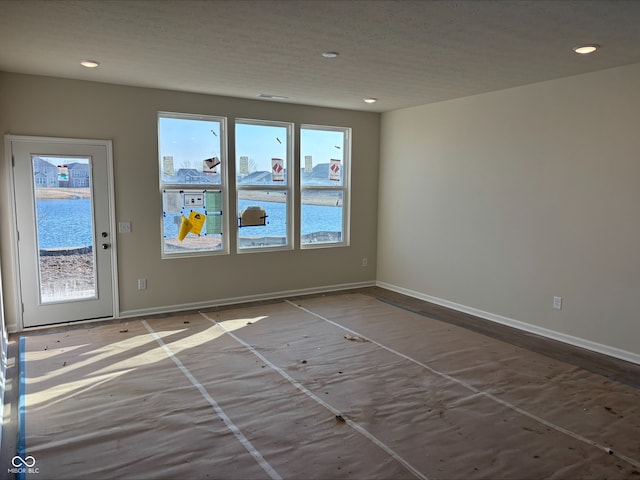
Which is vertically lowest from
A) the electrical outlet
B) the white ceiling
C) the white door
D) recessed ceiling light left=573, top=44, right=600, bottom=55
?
the electrical outlet

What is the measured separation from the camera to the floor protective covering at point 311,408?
266cm

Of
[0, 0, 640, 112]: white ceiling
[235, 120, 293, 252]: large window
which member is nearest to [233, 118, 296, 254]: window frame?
[235, 120, 293, 252]: large window

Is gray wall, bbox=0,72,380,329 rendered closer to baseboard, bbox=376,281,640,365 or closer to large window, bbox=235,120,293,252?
large window, bbox=235,120,293,252

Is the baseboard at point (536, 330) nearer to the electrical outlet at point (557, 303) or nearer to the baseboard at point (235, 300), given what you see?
the electrical outlet at point (557, 303)

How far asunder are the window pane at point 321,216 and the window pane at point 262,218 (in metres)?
0.32

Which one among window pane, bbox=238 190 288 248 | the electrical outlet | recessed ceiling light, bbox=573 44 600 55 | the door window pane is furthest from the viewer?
window pane, bbox=238 190 288 248

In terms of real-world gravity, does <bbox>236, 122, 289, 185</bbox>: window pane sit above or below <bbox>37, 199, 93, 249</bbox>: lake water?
above

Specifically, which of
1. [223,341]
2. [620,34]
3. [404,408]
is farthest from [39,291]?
[620,34]

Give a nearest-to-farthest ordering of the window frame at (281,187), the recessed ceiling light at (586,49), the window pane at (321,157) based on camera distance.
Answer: the recessed ceiling light at (586,49)
the window frame at (281,187)
the window pane at (321,157)

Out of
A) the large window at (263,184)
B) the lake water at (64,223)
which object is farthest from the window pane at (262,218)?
the lake water at (64,223)

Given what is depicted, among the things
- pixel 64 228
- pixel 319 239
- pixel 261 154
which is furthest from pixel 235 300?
pixel 64 228

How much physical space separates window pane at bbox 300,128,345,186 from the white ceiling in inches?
57.9

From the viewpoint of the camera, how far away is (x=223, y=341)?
4.68m
